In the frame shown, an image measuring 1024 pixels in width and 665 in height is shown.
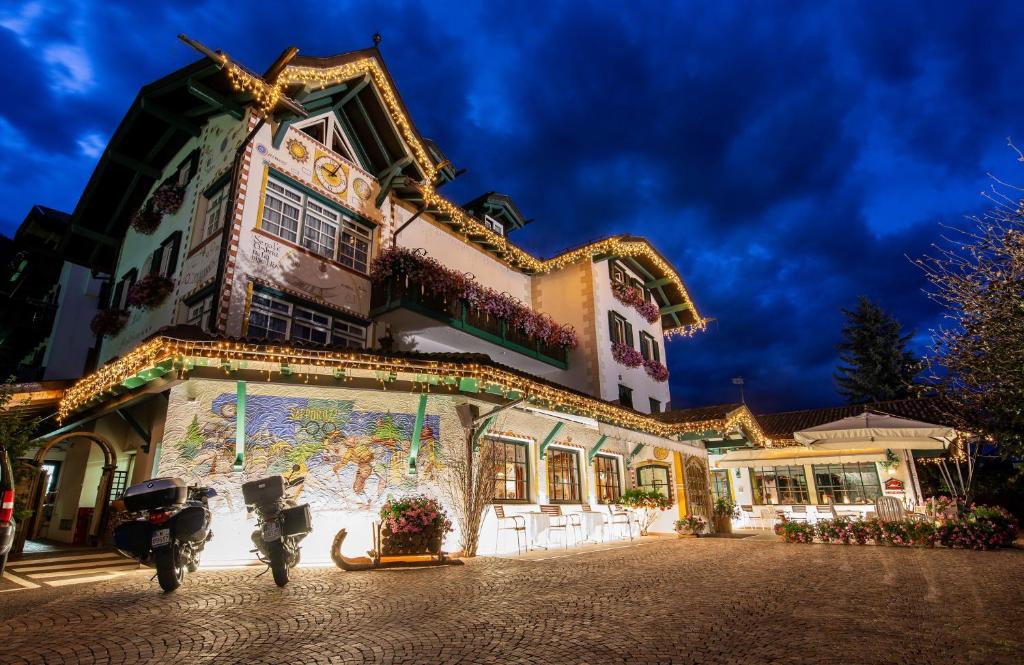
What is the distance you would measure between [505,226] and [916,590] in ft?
52.8

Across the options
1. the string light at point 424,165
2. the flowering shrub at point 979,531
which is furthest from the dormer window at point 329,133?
the flowering shrub at point 979,531

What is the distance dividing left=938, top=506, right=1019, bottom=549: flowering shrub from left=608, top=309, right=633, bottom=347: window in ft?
33.9

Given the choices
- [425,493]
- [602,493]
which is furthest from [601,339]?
[425,493]

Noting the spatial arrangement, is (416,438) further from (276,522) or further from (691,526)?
(691,526)

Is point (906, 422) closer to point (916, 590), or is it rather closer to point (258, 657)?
point (916, 590)

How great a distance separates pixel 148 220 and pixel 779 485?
22998 millimetres

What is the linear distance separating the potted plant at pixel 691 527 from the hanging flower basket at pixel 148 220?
1689 centimetres

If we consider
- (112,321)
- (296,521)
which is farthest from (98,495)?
(296,521)

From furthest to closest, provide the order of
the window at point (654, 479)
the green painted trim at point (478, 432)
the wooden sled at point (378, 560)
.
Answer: the window at point (654, 479), the green painted trim at point (478, 432), the wooden sled at point (378, 560)

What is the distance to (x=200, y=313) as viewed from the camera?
427 inches

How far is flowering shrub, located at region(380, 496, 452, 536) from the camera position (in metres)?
8.57

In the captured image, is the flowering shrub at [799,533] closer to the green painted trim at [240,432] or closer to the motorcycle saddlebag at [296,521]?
the motorcycle saddlebag at [296,521]

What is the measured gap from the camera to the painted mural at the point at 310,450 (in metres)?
8.38

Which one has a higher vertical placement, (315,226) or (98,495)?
(315,226)
